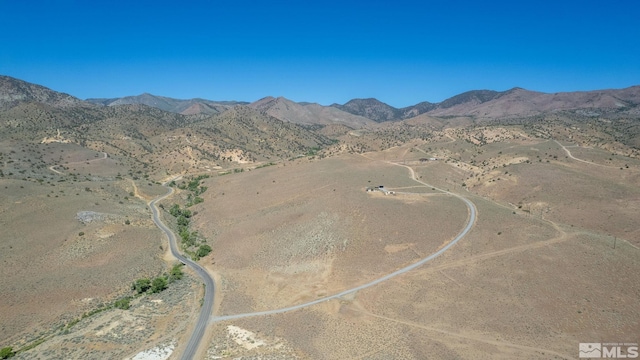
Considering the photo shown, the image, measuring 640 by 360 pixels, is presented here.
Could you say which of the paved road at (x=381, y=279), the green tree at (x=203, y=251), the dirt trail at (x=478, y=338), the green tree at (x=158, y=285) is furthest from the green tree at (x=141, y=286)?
the dirt trail at (x=478, y=338)

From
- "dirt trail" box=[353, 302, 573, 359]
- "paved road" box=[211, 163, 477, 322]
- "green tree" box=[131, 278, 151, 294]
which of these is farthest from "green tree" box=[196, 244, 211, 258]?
"dirt trail" box=[353, 302, 573, 359]

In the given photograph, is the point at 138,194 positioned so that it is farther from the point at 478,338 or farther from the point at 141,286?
the point at 478,338

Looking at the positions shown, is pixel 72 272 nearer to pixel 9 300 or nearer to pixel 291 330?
pixel 9 300

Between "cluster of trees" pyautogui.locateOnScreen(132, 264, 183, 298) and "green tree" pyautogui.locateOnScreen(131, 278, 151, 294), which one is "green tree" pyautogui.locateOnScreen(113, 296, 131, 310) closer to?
"cluster of trees" pyautogui.locateOnScreen(132, 264, 183, 298)

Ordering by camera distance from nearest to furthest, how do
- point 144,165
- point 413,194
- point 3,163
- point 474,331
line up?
point 474,331 < point 413,194 < point 3,163 < point 144,165

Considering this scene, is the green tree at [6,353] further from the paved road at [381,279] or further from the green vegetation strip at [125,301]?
the paved road at [381,279]

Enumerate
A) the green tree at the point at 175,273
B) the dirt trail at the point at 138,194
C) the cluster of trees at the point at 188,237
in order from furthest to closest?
the dirt trail at the point at 138,194
the cluster of trees at the point at 188,237
the green tree at the point at 175,273

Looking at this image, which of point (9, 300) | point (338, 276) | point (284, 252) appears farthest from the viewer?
point (284, 252)

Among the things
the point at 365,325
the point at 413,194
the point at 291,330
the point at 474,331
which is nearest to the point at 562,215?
the point at 413,194

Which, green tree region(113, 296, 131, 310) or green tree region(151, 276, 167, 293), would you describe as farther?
green tree region(151, 276, 167, 293)
